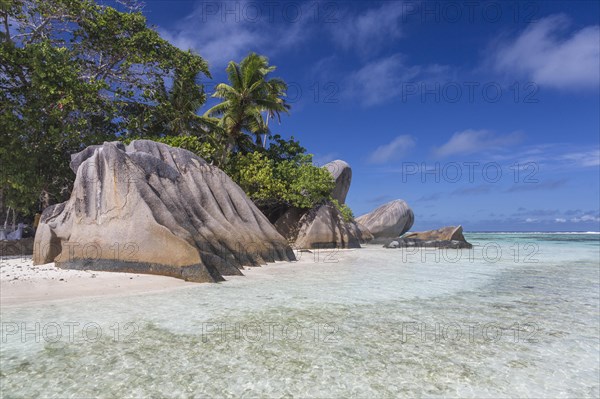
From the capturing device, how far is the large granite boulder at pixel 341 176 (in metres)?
31.8

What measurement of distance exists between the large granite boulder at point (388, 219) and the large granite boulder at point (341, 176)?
354cm

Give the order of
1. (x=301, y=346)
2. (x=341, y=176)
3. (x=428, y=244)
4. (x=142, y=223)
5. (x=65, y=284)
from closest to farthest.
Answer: (x=301, y=346)
(x=65, y=284)
(x=142, y=223)
(x=428, y=244)
(x=341, y=176)

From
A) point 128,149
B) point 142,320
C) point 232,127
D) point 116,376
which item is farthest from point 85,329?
point 232,127

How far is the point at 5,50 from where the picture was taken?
13000 mm

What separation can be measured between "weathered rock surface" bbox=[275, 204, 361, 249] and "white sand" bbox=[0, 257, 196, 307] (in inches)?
521

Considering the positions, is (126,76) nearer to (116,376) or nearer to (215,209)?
(215,209)

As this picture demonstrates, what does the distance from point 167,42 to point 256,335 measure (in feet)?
59.8

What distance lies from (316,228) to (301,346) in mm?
16607

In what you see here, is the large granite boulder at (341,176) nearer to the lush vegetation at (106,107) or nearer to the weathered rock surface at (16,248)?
the lush vegetation at (106,107)

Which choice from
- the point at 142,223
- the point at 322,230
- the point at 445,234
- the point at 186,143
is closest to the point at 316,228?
the point at 322,230

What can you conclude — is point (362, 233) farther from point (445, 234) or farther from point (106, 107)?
point (106, 107)

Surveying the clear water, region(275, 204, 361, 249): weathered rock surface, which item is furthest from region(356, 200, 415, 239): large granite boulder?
the clear water

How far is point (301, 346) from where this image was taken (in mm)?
3953

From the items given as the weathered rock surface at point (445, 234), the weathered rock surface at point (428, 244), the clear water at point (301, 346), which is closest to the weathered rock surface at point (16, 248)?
the clear water at point (301, 346)
